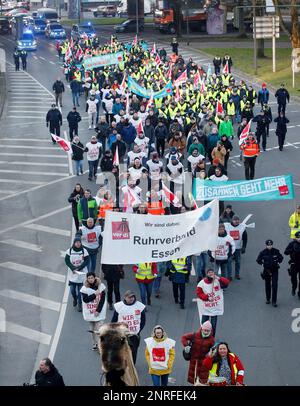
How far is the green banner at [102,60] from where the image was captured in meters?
51.4

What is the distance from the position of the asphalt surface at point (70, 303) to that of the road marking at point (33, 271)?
21 mm

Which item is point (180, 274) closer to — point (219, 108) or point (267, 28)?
point (219, 108)

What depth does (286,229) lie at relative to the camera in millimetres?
26938

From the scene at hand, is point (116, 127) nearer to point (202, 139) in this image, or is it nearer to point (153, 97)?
point (202, 139)

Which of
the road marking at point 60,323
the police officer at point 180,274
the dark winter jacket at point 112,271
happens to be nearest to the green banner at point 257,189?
the police officer at point 180,274

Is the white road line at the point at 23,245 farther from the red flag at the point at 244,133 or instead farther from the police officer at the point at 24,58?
the police officer at the point at 24,58

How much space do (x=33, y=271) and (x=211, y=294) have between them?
649 cm

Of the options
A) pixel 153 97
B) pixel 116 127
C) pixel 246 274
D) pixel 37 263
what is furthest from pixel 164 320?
pixel 153 97

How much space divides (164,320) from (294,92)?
34011 millimetres

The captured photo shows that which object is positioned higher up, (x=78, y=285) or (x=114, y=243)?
(x=114, y=243)

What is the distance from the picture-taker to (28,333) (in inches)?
781

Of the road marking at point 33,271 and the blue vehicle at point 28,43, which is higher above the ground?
the road marking at point 33,271

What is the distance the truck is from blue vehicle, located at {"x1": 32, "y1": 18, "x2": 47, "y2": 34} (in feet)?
29.0

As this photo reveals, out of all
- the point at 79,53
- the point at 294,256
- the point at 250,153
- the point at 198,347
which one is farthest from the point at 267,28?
the point at 198,347
